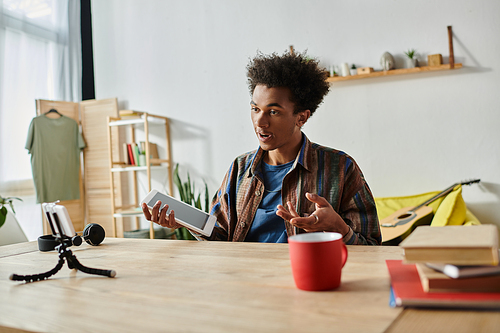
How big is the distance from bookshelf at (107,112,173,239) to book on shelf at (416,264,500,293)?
330 cm

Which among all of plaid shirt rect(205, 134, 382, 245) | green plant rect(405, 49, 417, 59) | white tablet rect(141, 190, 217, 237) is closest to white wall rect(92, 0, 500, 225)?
green plant rect(405, 49, 417, 59)

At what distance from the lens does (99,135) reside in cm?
424

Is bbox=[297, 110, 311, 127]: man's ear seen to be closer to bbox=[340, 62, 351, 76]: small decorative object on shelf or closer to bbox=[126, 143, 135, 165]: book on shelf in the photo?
bbox=[340, 62, 351, 76]: small decorative object on shelf

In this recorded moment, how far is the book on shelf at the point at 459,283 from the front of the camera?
0.62 meters

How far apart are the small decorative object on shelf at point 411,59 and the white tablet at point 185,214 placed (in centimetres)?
237

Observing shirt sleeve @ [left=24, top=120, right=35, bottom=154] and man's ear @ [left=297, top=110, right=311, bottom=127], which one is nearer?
man's ear @ [left=297, top=110, right=311, bottom=127]

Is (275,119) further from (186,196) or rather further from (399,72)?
(186,196)

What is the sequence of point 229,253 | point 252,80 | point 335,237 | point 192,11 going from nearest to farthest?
point 335,237, point 229,253, point 252,80, point 192,11

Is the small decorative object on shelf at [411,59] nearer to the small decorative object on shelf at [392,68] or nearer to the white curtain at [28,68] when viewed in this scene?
the small decorative object on shelf at [392,68]

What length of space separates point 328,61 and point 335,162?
7.01 ft

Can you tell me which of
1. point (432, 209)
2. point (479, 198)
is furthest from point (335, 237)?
point (479, 198)

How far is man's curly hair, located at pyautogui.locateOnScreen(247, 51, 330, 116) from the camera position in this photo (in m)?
1.65

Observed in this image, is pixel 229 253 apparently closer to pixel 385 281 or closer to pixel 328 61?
pixel 385 281

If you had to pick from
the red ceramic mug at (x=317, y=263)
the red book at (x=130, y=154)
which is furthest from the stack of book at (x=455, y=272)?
the red book at (x=130, y=154)
